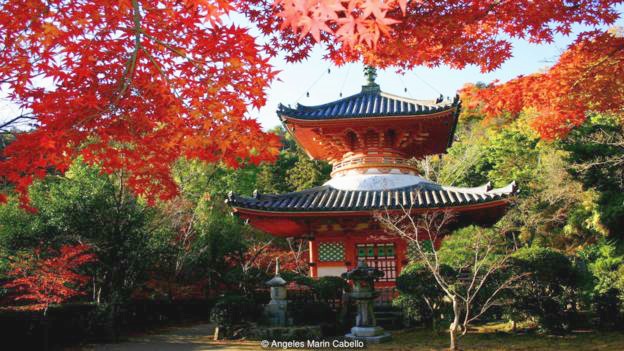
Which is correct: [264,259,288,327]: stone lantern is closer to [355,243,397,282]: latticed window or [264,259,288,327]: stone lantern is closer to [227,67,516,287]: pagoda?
[227,67,516,287]: pagoda

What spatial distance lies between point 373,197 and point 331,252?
195 centimetres

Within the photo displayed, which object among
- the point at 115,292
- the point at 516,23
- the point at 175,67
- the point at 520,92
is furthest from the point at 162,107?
the point at 115,292

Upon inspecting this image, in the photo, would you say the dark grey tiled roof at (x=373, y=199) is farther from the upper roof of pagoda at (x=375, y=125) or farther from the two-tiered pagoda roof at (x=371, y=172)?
the upper roof of pagoda at (x=375, y=125)

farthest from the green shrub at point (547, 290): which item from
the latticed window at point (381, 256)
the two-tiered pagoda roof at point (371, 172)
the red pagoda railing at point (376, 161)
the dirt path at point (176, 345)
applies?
the dirt path at point (176, 345)

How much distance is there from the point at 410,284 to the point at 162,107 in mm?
7515

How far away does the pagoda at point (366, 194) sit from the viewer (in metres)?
11.5

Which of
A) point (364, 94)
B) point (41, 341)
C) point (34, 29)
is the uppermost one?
point (364, 94)

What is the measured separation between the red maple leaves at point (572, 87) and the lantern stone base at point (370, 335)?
5.17 m

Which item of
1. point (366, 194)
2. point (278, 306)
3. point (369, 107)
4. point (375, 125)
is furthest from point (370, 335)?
point (369, 107)

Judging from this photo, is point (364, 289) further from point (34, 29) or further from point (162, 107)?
point (34, 29)

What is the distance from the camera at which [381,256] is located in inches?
496

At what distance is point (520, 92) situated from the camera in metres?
7.20

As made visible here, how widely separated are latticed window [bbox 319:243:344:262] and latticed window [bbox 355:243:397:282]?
18.4 inches

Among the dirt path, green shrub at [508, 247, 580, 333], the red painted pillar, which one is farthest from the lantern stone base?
green shrub at [508, 247, 580, 333]
